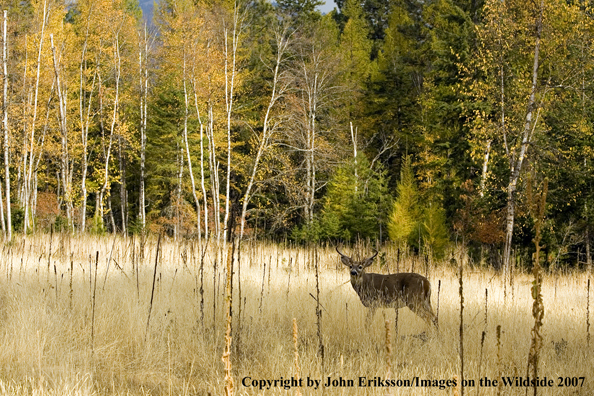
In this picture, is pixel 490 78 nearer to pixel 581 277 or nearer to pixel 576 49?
pixel 576 49

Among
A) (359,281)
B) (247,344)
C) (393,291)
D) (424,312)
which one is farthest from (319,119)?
(247,344)

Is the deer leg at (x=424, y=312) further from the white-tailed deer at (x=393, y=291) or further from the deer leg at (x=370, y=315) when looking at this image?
the deer leg at (x=370, y=315)

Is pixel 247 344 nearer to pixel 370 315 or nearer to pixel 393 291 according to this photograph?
pixel 370 315

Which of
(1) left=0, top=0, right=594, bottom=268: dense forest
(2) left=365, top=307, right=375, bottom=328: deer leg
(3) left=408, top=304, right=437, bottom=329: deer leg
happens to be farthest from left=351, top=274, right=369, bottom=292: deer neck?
(1) left=0, top=0, right=594, bottom=268: dense forest

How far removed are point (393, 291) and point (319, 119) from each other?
19688 millimetres

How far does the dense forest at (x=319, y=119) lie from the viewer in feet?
44.2

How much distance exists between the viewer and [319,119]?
25281mm

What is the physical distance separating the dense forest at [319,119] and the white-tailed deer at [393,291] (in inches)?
140

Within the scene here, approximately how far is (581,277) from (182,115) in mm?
16707

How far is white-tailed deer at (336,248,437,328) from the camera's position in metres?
5.86

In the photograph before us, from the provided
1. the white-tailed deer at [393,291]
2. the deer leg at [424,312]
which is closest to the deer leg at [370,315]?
the white-tailed deer at [393,291]

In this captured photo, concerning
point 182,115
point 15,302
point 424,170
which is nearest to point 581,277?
point 15,302

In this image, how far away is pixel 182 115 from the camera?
22.8 metres

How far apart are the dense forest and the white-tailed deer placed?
3.56m
